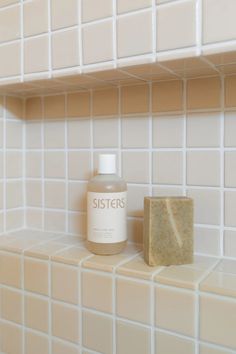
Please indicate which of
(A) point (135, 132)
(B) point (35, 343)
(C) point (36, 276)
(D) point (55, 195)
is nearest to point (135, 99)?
(A) point (135, 132)

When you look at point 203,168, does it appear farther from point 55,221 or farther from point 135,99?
point 55,221

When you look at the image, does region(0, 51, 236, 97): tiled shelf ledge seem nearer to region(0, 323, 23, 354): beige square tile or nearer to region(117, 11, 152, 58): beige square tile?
region(117, 11, 152, 58): beige square tile

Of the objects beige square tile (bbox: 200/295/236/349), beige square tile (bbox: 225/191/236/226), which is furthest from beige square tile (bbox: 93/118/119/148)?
beige square tile (bbox: 200/295/236/349)

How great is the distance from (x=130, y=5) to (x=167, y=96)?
0.17 metres

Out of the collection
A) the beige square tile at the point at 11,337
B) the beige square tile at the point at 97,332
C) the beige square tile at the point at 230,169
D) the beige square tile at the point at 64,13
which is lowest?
the beige square tile at the point at 11,337

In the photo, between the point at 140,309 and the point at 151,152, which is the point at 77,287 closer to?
the point at 140,309

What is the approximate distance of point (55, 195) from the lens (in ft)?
2.56

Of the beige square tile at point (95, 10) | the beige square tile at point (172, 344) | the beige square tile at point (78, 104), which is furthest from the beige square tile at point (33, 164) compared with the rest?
the beige square tile at point (172, 344)

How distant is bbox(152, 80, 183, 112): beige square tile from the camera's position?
0.63m

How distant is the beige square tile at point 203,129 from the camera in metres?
0.59

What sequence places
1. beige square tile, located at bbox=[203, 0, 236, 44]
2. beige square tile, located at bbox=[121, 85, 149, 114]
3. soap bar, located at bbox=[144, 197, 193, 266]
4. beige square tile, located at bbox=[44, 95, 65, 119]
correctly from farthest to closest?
beige square tile, located at bbox=[44, 95, 65, 119] → beige square tile, located at bbox=[121, 85, 149, 114] → soap bar, located at bbox=[144, 197, 193, 266] → beige square tile, located at bbox=[203, 0, 236, 44]

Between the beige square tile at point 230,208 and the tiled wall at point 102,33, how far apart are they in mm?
241

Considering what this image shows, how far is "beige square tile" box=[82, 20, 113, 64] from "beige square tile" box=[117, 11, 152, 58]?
0.05 feet

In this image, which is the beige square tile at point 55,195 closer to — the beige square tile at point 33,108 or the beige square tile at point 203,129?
the beige square tile at point 33,108
